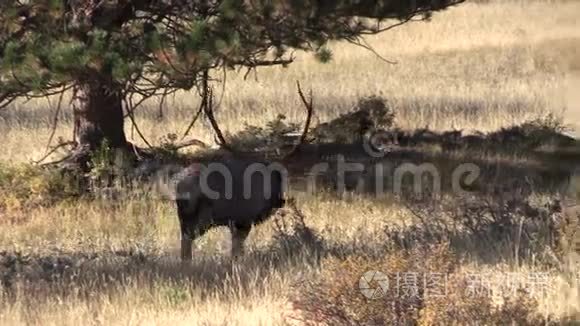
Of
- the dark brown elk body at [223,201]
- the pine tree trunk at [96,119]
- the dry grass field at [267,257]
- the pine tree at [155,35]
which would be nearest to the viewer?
the dry grass field at [267,257]

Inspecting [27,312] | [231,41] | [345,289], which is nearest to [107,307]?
[27,312]

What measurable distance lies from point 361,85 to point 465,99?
2.57 m

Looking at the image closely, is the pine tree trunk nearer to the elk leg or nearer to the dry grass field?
the dry grass field

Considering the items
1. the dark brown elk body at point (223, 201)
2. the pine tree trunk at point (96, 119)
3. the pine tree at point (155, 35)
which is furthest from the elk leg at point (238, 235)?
the pine tree trunk at point (96, 119)

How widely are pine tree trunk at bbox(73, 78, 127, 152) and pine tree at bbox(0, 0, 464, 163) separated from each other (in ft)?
3.95

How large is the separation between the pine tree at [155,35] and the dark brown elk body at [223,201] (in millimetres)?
937

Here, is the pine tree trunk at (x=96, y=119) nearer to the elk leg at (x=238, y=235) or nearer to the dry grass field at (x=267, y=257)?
the dry grass field at (x=267, y=257)

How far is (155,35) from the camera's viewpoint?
333 inches

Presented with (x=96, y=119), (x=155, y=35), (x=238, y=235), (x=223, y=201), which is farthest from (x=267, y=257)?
(x=96, y=119)

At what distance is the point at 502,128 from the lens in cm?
1338

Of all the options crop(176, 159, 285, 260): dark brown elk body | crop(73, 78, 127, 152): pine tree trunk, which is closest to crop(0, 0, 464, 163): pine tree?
crop(176, 159, 285, 260): dark brown elk body

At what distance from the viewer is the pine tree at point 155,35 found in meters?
8.00

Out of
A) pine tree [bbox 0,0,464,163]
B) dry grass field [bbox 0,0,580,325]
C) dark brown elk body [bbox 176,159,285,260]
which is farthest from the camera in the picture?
pine tree [bbox 0,0,464,163]

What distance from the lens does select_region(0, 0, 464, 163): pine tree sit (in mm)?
8000
